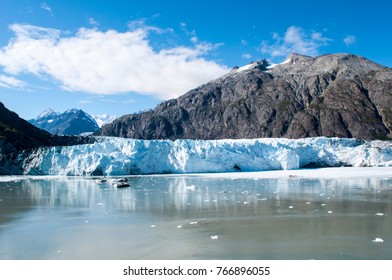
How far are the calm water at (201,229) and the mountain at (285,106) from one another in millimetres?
85075

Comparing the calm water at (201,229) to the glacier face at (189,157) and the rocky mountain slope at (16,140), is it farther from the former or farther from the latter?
the rocky mountain slope at (16,140)

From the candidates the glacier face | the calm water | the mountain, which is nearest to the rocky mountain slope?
the glacier face

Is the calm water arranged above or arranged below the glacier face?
below

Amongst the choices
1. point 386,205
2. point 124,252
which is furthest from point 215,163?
point 124,252

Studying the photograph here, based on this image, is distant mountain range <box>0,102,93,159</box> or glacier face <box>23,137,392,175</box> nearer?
glacier face <box>23,137,392,175</box>

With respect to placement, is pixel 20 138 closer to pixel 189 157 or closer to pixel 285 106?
pixel 189 157

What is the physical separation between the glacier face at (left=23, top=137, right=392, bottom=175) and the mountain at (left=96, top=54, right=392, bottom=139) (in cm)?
5450

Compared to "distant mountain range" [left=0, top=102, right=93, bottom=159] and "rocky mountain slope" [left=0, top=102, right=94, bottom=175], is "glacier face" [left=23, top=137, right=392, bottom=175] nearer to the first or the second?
"rocky mountain slope" [left=0, top=102, right=94, bottom=175]

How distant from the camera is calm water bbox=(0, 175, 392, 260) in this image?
7027mm

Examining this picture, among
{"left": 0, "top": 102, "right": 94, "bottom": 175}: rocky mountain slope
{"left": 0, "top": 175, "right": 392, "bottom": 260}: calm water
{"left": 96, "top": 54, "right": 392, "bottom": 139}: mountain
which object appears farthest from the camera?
{"left": 96, "top": 54, "right": 392, "bottom": 139}: mountain

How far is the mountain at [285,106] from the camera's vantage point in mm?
96250

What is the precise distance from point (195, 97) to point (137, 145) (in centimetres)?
8973

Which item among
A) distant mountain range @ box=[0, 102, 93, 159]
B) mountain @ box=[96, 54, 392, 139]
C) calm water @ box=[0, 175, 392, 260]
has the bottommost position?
calm water @ box=[0, 175, 392, 260]
